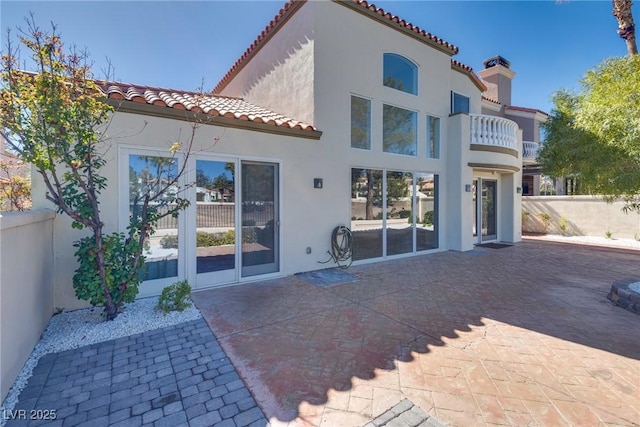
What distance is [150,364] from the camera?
3375 mm

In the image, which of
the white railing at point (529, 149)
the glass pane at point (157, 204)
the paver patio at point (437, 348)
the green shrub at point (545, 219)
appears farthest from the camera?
the white railing at point (529, 149)

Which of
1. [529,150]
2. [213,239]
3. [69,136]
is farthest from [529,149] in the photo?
[69,136]

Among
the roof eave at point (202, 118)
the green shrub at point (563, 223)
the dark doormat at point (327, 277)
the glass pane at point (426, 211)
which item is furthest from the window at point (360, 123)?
the green shrub at point (563, 223)

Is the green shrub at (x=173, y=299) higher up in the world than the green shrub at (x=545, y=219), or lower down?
lower down

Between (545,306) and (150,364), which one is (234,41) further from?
(545,306)

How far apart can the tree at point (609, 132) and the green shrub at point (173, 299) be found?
26.1ft

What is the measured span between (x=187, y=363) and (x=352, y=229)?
5.59 metres

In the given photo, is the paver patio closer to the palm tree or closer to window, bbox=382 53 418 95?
the palm tree

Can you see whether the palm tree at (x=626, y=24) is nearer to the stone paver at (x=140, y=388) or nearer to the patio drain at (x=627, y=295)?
the patio drain at (x=627, y=295)

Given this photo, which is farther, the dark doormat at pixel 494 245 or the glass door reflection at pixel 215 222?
the dark doormat at pixel 494 245

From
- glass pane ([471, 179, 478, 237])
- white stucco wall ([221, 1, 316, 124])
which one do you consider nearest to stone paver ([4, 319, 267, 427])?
white stucco wall ([221, 1, 316, 124])

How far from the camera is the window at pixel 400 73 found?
898cm

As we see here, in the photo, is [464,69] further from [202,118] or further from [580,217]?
[202,118]

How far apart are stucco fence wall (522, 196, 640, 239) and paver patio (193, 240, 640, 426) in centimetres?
874
